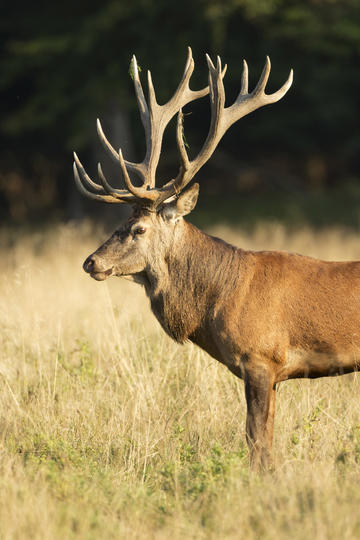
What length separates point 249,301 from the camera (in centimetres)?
508

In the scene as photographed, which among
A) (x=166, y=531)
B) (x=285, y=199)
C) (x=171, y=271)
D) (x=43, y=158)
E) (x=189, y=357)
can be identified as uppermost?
(x=43, y=158)

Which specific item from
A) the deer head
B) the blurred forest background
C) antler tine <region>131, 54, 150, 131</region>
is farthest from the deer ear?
the blurred forest background

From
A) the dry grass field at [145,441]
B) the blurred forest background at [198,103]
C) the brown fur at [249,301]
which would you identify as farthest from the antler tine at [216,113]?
the blurred forest background at [198,103]

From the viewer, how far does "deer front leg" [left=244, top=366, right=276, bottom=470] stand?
4887 mm

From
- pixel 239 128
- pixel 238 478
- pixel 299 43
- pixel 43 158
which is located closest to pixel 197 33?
pixel 299 43

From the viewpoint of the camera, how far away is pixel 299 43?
18.3 m

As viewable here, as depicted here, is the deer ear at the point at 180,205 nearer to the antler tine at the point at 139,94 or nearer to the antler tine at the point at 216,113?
the antler tine at the point at 216,113

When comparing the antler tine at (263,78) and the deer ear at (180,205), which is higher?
the antler tine at (263,78)

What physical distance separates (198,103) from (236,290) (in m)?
17.8

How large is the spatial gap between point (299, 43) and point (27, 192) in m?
10.2

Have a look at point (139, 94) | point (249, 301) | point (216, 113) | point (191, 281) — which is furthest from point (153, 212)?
point (139, 94)

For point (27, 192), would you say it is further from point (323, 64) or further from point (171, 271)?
point (171, 271)

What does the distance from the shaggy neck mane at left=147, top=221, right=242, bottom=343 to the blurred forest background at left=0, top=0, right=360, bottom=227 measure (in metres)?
11.3

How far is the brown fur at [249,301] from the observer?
4.93 m
